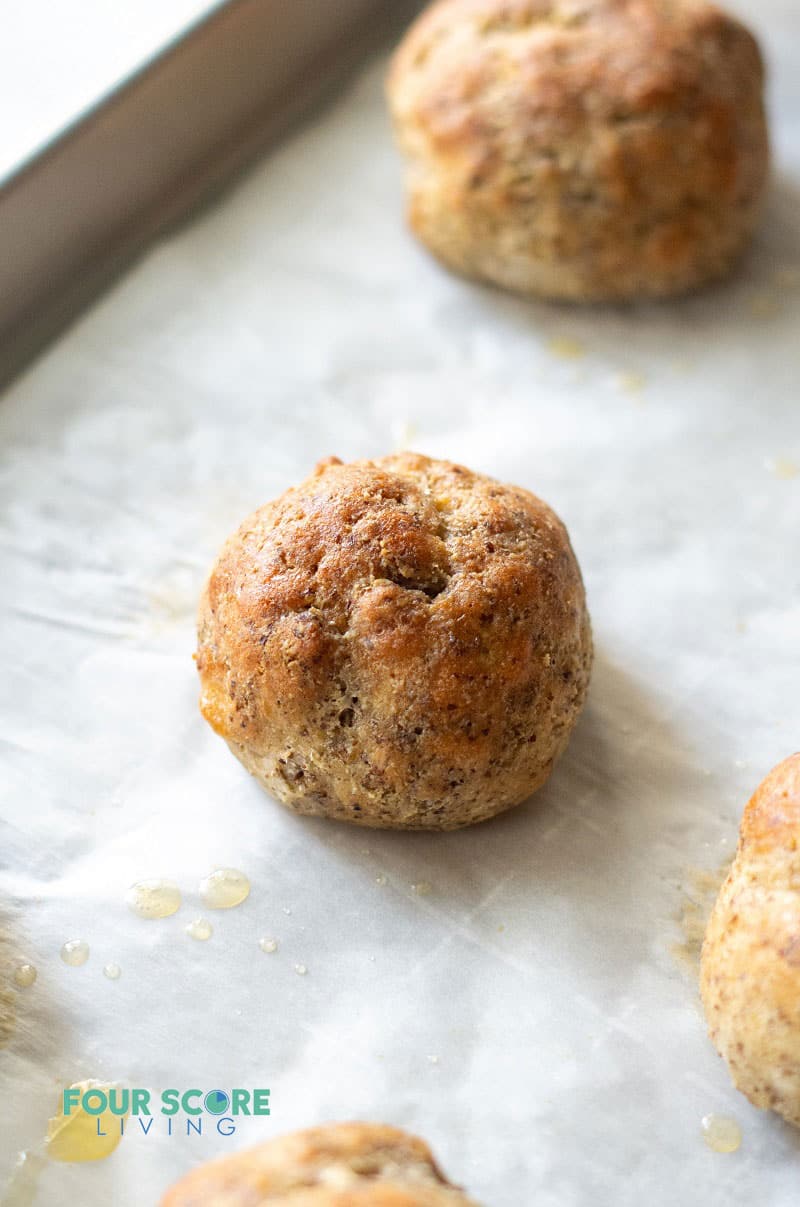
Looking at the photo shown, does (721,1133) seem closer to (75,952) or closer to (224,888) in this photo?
(224,888)

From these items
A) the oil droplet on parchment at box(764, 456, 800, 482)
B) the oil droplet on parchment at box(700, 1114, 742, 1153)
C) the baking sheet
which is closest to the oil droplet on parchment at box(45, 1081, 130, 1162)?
the baking sheet

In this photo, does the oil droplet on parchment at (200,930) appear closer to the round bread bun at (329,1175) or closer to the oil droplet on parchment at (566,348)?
the round bread bun at (329,1175)

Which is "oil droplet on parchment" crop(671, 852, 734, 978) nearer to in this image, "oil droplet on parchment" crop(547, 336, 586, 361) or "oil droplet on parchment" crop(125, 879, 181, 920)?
"oil droplet on parchment" crop(125, 879, 181, 920)

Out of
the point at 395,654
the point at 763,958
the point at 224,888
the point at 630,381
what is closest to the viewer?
the point at 763,958

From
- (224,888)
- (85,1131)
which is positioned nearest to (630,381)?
(224,888)

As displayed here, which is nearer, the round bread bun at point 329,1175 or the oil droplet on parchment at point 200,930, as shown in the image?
the round bread bun at point 329,1175

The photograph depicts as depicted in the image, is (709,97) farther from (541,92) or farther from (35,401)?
(35,401)

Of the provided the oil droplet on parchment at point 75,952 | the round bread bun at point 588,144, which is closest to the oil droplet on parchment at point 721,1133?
the oil droplet on parchment at point 75,952
